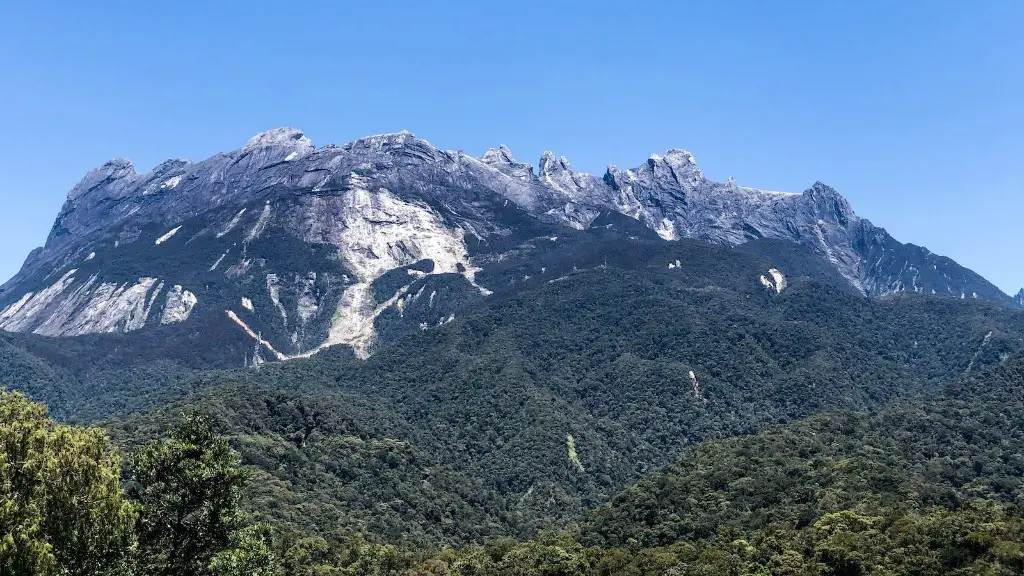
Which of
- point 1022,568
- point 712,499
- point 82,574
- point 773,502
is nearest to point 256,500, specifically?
point 712,499

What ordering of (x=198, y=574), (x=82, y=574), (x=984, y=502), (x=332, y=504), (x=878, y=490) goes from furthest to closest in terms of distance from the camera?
1. (x=332, y=504)
2. (x=878, y=490)
3. (x=984, y=502)
4. (x=198, y=574)
5. (x=82, y=574)

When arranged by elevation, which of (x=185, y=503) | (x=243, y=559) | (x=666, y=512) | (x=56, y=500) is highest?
(x=56, y=500)

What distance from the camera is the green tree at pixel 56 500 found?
34.3 meters

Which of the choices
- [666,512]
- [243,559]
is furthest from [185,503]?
[666,512]

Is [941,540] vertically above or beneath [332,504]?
above

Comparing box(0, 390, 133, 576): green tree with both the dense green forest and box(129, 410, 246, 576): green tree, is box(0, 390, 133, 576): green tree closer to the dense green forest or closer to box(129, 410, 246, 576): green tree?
the dense green forest

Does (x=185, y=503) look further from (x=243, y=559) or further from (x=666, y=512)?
(x=666, y=512)

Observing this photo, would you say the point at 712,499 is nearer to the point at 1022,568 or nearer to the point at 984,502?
the point at 984,502

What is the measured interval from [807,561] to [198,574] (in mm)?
86394

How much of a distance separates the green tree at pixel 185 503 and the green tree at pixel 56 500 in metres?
5.84

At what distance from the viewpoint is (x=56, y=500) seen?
123ft

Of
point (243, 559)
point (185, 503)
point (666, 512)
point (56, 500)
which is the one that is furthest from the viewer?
point (666, 512)

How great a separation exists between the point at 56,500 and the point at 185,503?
11.8 meters

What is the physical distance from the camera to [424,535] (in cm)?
17562
